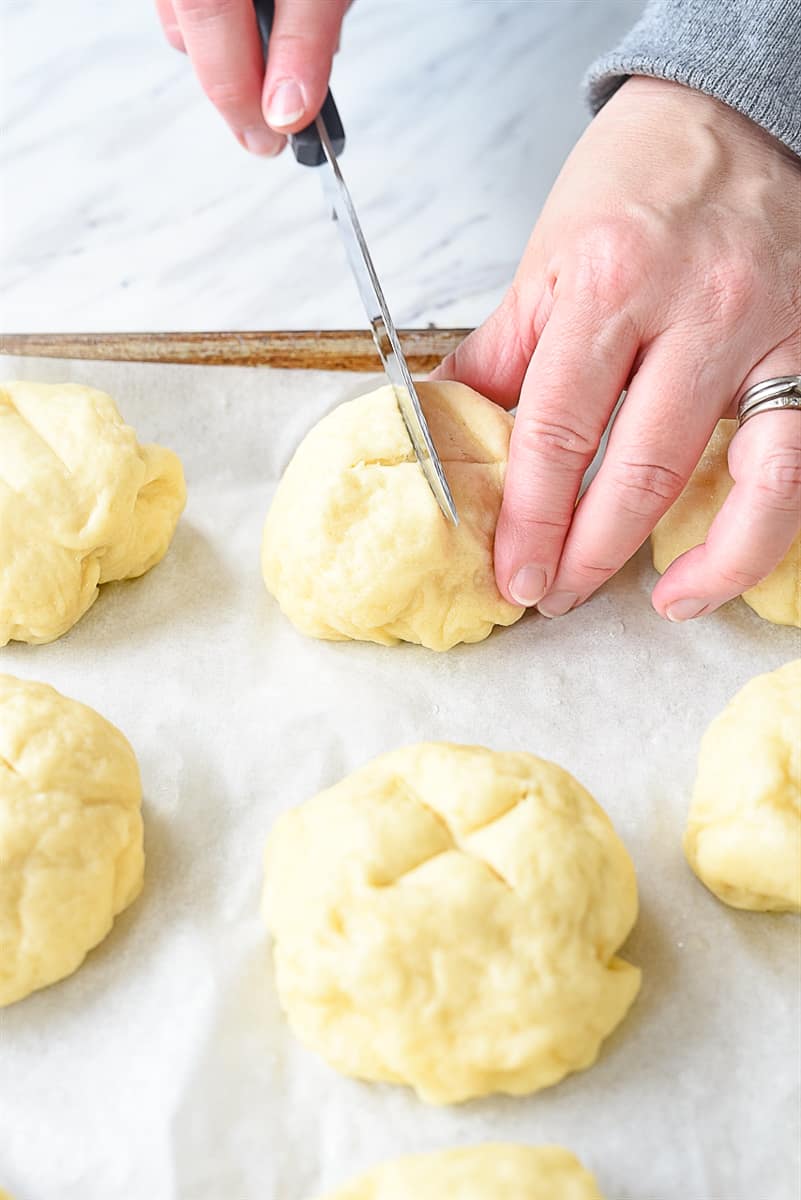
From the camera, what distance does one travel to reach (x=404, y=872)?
1405mm

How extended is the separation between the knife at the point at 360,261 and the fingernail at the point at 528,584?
0.12 metres

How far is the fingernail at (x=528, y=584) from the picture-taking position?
5.74 feet

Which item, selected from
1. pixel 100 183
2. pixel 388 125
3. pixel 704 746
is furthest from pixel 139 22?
pixel 704 746

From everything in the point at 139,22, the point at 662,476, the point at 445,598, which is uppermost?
the point at 139,22

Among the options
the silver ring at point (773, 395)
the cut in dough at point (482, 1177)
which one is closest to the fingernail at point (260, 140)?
the silver ring at point (773, 395)

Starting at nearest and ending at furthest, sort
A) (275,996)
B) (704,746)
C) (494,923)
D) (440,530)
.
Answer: (494,923) → (275,996) → (704,746) → (440,530)

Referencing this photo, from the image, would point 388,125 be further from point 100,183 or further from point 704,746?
point 704,746

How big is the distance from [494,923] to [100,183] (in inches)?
94.5

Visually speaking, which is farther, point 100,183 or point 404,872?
point 100,183

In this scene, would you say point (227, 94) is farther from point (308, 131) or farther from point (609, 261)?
point (609, 261)

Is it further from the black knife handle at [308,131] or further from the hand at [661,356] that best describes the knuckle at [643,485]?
the black knife handle at [308,131]

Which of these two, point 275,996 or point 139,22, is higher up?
point 139,22

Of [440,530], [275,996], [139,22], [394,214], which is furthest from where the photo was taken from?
[139,22]

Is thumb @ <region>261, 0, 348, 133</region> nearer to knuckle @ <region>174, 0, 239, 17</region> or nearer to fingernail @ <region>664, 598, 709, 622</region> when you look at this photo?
knuckle @ <region>174, 0, 239, 17</region>
